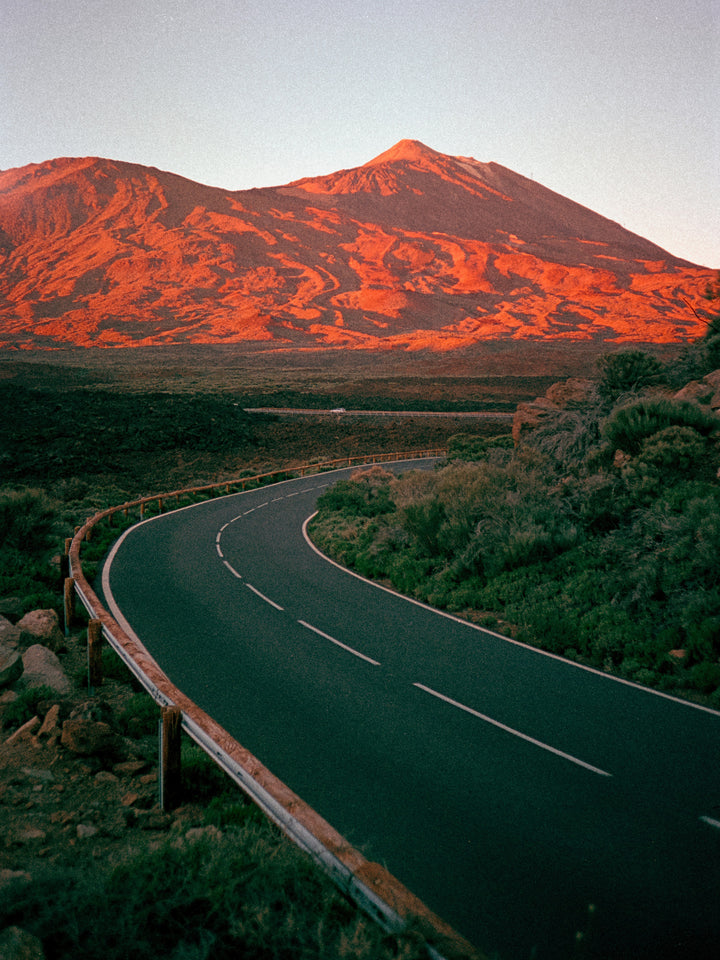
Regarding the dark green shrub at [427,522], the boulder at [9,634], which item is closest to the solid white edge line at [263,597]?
the dark green shrub at [427,522]

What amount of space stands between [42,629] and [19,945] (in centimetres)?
762

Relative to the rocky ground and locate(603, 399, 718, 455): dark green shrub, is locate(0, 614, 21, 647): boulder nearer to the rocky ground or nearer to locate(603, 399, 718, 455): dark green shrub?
the rocky ground

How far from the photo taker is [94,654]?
27.0ft

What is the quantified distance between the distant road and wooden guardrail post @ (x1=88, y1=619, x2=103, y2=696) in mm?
54972

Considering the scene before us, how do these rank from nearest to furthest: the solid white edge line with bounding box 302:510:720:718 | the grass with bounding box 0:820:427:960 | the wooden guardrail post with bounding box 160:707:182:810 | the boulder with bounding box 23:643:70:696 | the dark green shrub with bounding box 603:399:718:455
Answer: the grass with bounding box 0:820:427:960, the wooden guardrail post with bounding box 160:707:182:810, the boulder with bounding box 23:643:70:696, the solid white edge line with bounding box 302:510:720:718, the dark green shrub with bounding box 603:399:718:455

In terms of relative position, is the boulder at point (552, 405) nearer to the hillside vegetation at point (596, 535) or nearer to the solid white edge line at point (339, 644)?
the hillside vegetation at point (596, 535)

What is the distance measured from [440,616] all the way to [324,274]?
196m

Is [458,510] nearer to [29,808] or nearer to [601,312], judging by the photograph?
[29,808]

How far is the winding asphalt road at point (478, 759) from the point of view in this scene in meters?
4.60

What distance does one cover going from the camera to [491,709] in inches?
316

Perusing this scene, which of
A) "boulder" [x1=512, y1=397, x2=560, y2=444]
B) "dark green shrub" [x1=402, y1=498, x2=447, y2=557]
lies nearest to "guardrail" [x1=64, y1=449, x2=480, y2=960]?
"dark green shrub" [x1=402, y1=498, x2=447, y2=557]

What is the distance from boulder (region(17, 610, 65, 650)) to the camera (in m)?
9.60

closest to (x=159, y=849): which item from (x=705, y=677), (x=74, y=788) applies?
(x=74, y=788)

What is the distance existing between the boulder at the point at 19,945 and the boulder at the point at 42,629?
676cm
